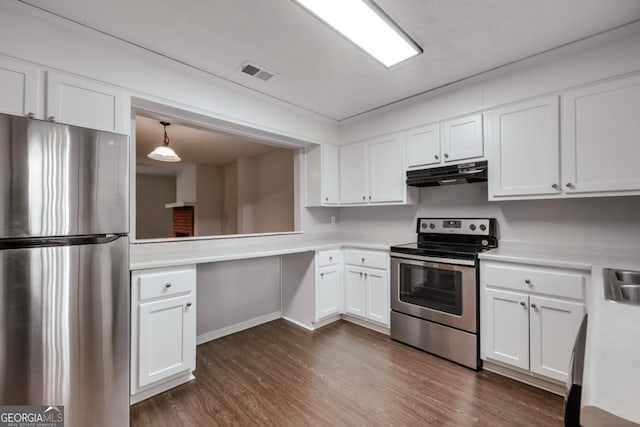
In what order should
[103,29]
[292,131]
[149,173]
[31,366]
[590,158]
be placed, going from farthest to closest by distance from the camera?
[149,173]
[292,131]
[590,158]
[103,29]
[31,366]

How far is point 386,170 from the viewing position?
319 centimetres

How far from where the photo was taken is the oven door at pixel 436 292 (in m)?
2.29

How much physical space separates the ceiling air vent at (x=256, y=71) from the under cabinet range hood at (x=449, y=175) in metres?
1.66

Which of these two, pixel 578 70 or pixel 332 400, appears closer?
pixel 332 400

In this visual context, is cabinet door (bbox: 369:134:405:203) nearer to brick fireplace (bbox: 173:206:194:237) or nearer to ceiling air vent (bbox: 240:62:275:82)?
ceiling air vent (bbox: 240:62:275:82)

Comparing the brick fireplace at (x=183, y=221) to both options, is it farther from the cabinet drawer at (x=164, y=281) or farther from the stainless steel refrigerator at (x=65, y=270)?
the stainless steel refrigerator at (x=65, y=270)

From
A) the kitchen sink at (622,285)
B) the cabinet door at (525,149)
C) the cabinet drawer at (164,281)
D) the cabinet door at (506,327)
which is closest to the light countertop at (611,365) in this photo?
the kitchen sink at (622,285)

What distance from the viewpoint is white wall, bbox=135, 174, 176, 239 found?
7973 millimetres

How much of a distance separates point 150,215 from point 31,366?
25.3 feet

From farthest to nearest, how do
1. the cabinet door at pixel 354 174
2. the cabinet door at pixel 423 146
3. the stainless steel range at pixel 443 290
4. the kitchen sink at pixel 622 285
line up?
the cabinet door at pixel 354 174 < the cabinet door at pixel 423 146 < the stainless steel range at pixel 443 290 < the kitchen sink at pixel 622 285

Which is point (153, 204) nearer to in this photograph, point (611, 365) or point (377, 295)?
point (377, 295)

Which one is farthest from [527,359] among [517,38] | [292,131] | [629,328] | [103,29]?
[103,29]

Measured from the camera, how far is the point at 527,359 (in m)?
2.03

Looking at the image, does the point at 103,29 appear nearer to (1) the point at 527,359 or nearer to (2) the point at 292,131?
(2) the point at 292,131
